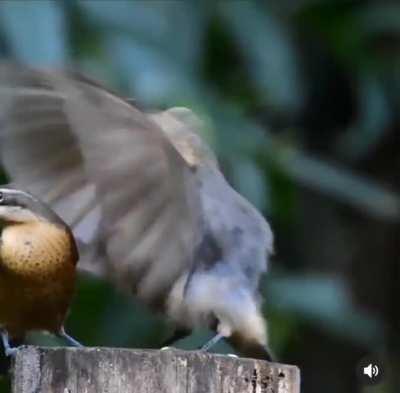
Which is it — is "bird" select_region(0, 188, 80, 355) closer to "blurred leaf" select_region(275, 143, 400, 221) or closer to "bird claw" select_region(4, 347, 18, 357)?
"bird claw" select_region(4, 347, 18, 357)

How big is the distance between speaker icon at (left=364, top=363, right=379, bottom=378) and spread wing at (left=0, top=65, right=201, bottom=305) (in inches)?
82.4

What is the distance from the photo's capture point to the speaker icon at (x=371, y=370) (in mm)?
5379

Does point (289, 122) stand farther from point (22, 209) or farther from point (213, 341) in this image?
point (22, 209)

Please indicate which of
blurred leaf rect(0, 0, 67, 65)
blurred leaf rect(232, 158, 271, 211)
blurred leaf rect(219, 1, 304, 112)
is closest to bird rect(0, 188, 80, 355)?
blurred leaf rect(0, 0, 67, 65)

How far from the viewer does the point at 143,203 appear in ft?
11.0

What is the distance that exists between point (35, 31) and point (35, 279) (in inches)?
29.9

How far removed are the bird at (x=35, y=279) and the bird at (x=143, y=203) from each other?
1.26 feet

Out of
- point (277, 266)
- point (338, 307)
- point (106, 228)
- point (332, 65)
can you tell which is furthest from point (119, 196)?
point (332, 65)

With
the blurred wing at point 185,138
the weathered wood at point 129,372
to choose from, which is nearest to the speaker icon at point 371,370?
the blurred wing at point 185,138

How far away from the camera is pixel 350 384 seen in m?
5.83

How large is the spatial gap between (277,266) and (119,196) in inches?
74.1

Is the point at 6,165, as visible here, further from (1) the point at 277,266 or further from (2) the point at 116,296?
(1) the point at 277,266

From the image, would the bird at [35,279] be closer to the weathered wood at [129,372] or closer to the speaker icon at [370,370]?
the weathered wood at [129,372]

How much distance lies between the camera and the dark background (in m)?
3.80
